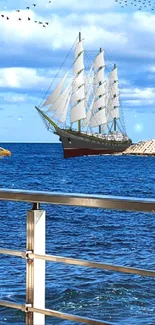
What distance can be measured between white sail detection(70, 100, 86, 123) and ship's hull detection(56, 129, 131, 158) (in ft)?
9.58

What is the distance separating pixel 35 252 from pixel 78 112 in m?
73.6

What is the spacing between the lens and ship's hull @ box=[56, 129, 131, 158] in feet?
259

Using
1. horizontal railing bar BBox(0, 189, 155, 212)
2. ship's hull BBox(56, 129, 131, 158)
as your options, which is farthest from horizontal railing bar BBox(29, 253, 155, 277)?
ship's hull BBox(56, 129, 131, 158)

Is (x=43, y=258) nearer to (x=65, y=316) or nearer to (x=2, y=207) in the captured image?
(x=65, y=316)

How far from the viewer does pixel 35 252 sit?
1991 mm

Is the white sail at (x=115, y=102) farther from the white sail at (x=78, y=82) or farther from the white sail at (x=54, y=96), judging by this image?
the white sail at (x=54, y=96)

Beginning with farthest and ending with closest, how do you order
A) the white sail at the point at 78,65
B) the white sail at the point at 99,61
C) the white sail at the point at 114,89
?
the white sail at the point at 114,89, the white sail at the point at 99,61, the white sail at the point at 78,65

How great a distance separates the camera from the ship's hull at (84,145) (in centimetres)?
7881

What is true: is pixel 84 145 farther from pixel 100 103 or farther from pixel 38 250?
pixel 38 250

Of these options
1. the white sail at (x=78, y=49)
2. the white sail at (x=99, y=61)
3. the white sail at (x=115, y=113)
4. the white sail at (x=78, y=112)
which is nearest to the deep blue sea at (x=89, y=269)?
the white sail at (x=78, y=112)

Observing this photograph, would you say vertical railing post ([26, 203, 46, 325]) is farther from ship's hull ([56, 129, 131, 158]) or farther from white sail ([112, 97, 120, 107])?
white sail ([112, 97, 120, 107])

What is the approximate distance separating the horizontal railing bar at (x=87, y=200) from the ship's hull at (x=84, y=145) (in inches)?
2972

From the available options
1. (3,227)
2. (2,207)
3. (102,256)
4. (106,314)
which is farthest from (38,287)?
(2,207)

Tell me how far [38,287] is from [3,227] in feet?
65.6
